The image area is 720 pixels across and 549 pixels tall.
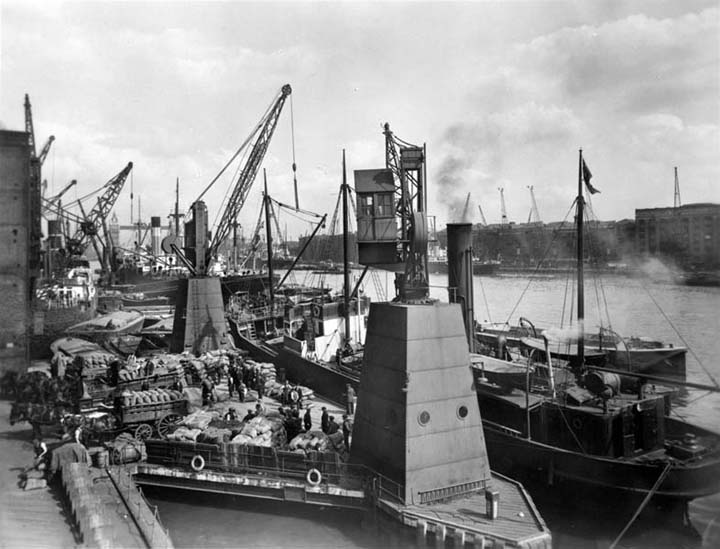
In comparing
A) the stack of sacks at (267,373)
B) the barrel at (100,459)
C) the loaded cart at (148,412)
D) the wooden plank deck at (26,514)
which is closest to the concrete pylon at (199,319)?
the stack of sacks at (267,373)

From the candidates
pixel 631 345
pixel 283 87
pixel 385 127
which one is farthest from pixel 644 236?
pixel 385 127

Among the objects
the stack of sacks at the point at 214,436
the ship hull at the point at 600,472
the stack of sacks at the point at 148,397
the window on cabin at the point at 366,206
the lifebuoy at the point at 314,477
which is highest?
the window on cabin at the point at 366,206

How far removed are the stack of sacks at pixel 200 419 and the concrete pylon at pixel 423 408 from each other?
258 inches

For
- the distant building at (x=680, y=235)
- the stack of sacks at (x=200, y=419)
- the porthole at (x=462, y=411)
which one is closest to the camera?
the porthole at (x=462, y=411)

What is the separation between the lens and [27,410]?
1697 centimetres

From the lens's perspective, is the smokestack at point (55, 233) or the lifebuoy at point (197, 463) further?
the smokestack at point (55, 233)

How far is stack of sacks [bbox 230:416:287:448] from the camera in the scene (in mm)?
16281

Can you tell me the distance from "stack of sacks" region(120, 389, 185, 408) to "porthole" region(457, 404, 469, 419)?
1109 centimetres

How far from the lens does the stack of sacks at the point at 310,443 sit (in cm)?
1584

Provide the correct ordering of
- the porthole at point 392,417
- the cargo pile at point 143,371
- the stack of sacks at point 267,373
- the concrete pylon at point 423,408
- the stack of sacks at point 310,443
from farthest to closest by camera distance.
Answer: the stack of sacks at point 267,373 → the cargo pile at point 143,371 → the stack of sacks at point 310,443 → the porthole at point 392,417 → the concrete pylon at point 423,408

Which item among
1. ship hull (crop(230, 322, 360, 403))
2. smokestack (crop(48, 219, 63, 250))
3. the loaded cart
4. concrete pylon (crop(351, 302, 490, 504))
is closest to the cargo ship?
smokestack (crop(48, 219, 63, 250))

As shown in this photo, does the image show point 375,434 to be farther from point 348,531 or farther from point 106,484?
point 106,484

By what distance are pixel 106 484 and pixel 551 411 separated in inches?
595

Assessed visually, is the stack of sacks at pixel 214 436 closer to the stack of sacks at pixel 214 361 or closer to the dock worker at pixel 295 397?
the dock worker at pixel 295 397
